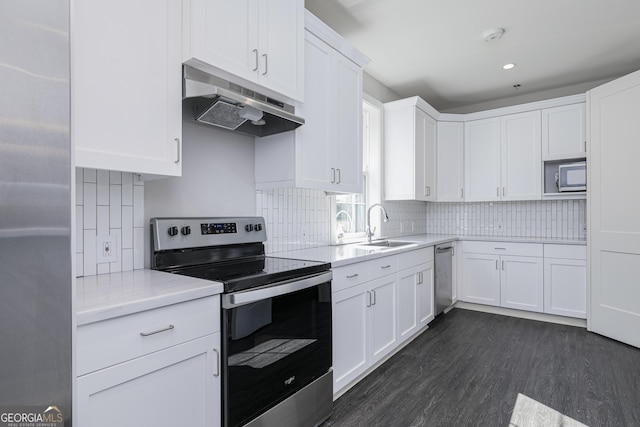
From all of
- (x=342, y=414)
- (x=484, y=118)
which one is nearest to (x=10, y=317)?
(x=342, y=414)

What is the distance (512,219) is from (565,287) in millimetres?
1099

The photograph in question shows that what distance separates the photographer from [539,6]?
2.52 m

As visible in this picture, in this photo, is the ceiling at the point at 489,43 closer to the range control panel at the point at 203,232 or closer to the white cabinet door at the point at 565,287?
the range control panel at the point at 203,232

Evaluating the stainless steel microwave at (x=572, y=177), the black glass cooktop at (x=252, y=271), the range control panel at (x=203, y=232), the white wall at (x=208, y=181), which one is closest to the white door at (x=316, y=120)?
the white wall at (x=208, y=181)

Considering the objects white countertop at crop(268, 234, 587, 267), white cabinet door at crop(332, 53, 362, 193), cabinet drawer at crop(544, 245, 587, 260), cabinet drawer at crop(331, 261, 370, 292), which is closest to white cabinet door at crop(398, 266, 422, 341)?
white countertop at crop(268, 234, 587, 267)

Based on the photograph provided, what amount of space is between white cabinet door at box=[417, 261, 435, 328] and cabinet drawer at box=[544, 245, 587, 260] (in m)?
1.32

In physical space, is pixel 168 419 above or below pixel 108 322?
below

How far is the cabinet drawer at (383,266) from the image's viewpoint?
2432 mm

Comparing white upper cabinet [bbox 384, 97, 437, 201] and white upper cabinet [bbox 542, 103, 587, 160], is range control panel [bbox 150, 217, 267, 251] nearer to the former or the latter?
white upper cabinet [bbox 384, 97, 437, 201]

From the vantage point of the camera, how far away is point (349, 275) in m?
2.15

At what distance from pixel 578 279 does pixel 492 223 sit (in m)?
1.23

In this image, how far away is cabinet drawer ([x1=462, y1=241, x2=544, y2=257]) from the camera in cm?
372

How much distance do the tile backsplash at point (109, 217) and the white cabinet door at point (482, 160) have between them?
3.98m

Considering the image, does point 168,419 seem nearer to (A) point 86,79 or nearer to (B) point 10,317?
(B) point 10,317
